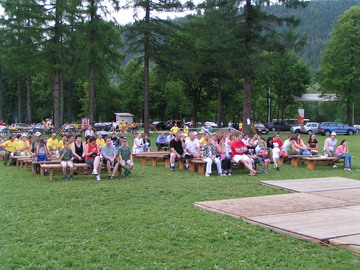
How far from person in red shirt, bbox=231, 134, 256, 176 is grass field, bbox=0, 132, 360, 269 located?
116 inches

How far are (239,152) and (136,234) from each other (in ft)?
26.5

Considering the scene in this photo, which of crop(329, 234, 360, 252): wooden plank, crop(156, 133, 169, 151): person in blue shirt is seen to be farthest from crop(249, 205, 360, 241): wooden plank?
crop(156, 133, 169, 151): person in blue shirt

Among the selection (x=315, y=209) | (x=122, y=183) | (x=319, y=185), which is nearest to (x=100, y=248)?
(x=315, y=209)

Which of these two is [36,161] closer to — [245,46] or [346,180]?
[346,180]

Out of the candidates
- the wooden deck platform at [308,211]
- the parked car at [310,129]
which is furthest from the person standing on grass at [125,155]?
the parked car at [310,129]

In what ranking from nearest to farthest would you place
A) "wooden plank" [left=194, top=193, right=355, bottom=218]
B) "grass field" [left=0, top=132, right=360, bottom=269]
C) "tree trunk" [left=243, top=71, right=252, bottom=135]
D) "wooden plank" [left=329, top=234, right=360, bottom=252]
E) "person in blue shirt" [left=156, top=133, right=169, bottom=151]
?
1. "grass field" [left=0, top=132, right=360, bottom=269]
2. "wooden plank" [left=329, top=234, right=360, bottom=252]
3. "wooden plank" [left=194, top=193, right=355, bottom=218]
4. "person in blue shirt" [left=156, top=133, right=169, bottom=151]
5. "tree trunk" [left=243, top=71, right=252, bottom=135]

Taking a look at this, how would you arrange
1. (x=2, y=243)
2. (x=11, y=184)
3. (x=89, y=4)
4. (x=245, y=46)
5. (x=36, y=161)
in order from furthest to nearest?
1. (x=89, y=4)
2. (x=245, y=46)
3. (x=36, y=161)
4. (x=11, y=184)
5. (x=2, y=243)

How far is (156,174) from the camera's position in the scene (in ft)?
44.5

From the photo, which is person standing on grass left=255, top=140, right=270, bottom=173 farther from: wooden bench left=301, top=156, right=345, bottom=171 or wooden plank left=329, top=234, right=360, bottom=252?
wooden plank left=329, top=234, right=360, bottom=252

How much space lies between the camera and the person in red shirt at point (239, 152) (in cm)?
1371

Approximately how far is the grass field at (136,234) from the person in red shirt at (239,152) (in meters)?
2.94

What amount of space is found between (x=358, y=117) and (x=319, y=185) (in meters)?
77.0

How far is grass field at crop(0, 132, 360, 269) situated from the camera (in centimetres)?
524

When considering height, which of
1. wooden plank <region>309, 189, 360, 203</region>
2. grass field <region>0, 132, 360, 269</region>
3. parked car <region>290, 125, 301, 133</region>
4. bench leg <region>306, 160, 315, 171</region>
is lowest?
grass field <region>0, 132, 360, 269</region>
